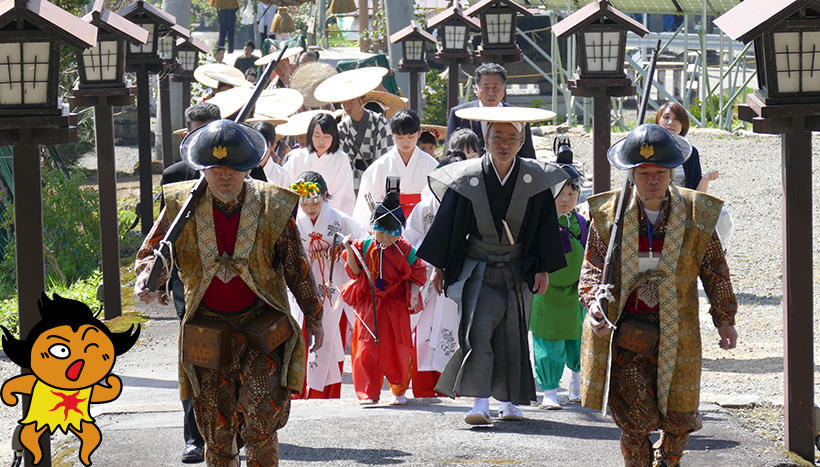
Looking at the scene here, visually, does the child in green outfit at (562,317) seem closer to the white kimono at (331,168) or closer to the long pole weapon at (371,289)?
the long pole weapon at (371,289)

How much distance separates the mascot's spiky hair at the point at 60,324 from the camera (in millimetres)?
5156

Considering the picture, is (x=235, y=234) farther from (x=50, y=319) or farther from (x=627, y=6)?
(x=627, y=6)

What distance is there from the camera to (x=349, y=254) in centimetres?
739

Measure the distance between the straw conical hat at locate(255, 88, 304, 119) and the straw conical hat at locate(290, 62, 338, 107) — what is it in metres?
3.48

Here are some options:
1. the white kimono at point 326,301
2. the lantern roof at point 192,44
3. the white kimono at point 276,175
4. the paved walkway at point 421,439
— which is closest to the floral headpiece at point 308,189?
the white kimono at point 326,301

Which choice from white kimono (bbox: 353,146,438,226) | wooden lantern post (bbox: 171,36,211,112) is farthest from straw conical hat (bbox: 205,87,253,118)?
wooden lantern post (bbox: 171,36,211,112)

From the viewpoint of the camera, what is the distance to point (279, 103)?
1070 cm

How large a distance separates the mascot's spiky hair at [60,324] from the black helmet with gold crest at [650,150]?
227 centimetres

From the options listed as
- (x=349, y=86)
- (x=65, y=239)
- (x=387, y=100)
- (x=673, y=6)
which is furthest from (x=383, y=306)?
(x=673, y=6)

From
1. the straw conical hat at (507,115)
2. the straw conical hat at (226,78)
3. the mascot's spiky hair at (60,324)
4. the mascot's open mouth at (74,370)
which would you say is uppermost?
the straw conical hat at (226,78)

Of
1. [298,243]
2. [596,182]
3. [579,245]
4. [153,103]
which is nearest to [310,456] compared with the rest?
[298,243]

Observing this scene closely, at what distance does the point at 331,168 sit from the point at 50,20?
3760mm

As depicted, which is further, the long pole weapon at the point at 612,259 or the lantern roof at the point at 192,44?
the lantern roof at the point at 192,44

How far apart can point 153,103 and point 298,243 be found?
25701 mm
